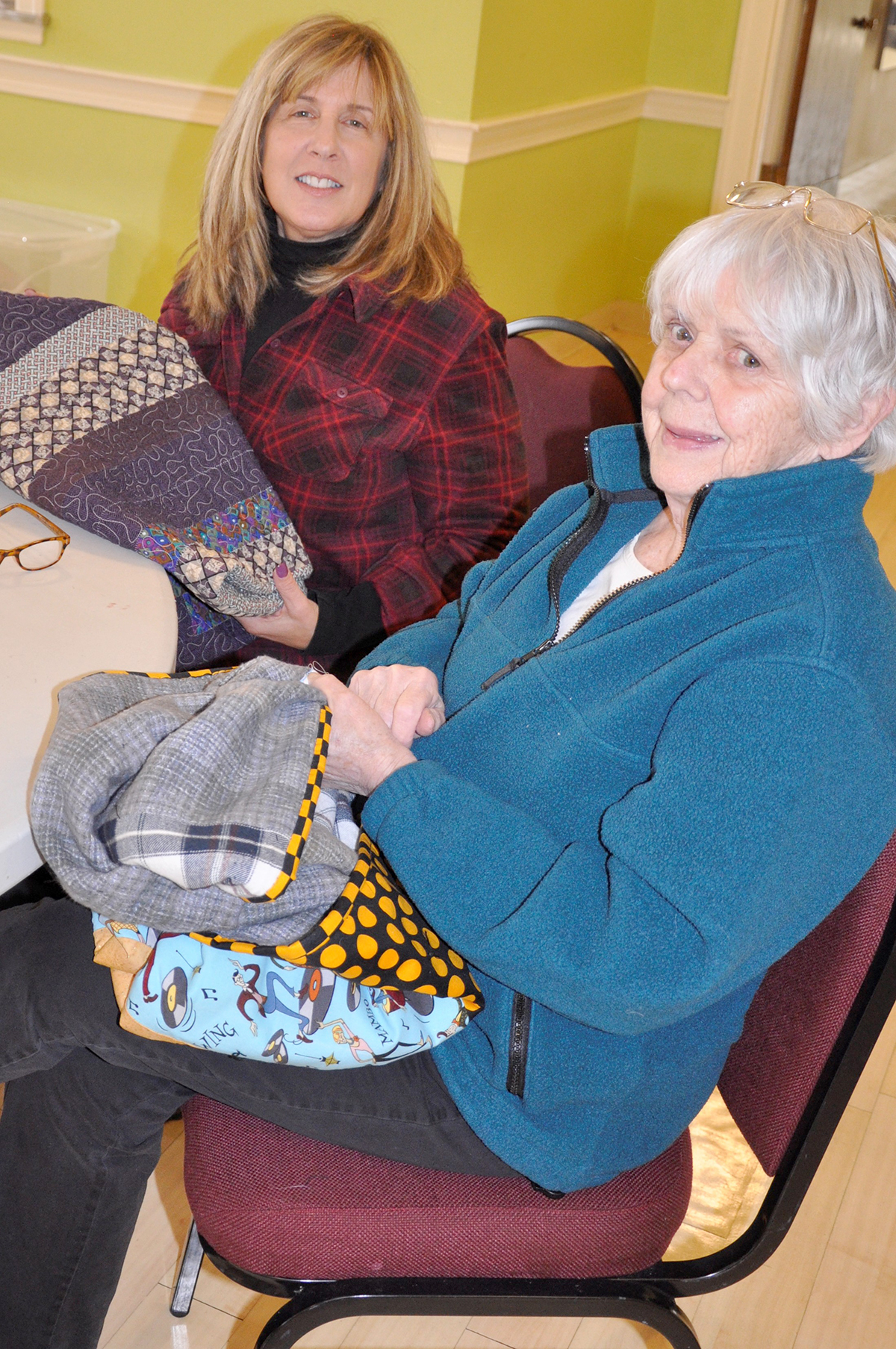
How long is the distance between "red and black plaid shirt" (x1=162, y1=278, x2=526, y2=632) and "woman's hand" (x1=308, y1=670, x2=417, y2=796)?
0.65 meters

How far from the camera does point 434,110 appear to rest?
3736mm

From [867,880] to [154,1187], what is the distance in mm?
1158

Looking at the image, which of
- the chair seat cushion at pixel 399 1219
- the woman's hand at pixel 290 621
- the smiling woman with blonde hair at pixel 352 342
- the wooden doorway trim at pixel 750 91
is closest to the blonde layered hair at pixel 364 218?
the smiling woman with blonde hair at pixel 352 342

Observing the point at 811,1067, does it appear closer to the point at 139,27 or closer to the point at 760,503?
the point at 760,503

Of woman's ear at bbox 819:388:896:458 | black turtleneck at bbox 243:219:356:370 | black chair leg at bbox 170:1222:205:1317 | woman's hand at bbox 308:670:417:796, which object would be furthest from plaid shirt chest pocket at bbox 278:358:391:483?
black chair leg at bbox 170:1222:205:1317

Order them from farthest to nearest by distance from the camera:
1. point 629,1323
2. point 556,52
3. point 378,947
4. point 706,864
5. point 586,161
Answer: point 586,161 → point 556,52 → point 629,1323 → point 378,947 → point 706,864

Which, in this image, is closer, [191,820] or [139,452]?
[191,820]

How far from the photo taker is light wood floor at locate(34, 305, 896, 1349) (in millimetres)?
1503

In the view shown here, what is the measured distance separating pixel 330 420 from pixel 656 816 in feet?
3.47

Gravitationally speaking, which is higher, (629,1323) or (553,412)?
(553,412)

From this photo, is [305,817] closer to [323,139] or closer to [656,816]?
[656,816]

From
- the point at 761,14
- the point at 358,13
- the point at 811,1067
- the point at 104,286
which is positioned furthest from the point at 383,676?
the point at 761,14

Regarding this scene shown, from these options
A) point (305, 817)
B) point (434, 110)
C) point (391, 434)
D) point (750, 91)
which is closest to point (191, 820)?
point (305, 817)

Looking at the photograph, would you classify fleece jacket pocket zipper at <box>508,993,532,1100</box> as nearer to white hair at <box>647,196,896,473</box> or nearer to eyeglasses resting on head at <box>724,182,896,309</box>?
white hair at <box>647,196,896,473</box>
